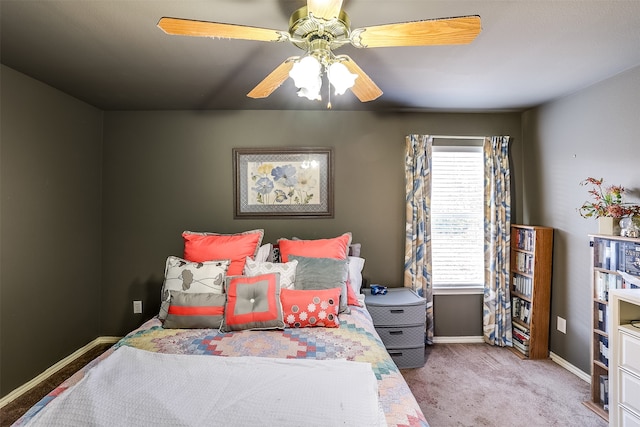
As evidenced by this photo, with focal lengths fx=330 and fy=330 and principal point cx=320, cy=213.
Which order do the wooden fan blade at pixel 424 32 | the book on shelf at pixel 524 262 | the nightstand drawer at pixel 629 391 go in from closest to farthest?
the wooden fan blade at pixel 424 32 < the nightstand drawer at pixel 629 391 < the book on shelf at pixel 524 262

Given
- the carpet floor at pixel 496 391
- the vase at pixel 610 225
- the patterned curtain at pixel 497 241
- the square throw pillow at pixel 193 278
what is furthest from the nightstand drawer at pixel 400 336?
the vase at pixel 610 225

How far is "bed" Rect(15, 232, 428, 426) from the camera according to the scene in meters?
1.21

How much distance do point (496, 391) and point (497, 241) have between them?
148 cm

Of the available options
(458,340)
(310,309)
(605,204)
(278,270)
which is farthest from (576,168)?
(278,270)

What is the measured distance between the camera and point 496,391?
103 inches

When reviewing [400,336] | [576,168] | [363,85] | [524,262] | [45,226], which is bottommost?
[400,336]

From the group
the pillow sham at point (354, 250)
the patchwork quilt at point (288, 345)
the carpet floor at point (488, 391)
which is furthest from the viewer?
the pillow sham at point (354, 250)

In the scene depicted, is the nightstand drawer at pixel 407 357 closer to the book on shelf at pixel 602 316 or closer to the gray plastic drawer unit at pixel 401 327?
the gray plastic drawer unit at pixel 401 327

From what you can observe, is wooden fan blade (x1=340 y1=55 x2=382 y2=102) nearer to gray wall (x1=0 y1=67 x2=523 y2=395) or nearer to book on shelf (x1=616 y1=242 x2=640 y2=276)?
gray wall (x1=0 y1=67 x2=523 y2=395)

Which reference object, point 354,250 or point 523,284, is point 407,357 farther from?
point 523,284

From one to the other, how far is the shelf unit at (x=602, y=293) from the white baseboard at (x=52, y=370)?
4.30 metres

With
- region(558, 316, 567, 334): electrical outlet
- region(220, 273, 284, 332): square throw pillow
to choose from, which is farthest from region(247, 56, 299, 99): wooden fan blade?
region(558, 316, 567, 334): electrical outlet

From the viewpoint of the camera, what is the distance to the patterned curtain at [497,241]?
3457mm

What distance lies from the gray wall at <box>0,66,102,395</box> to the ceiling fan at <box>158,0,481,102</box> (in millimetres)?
2166
